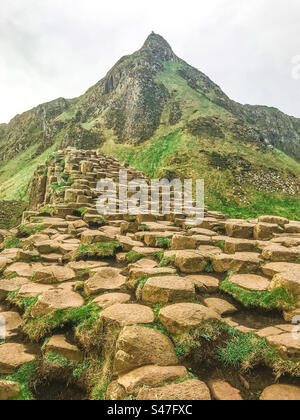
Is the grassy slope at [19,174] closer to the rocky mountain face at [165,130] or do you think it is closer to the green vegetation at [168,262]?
the rocky mountain face at [165,130]

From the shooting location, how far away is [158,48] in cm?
6109

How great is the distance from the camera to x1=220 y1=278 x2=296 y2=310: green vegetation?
124 inches

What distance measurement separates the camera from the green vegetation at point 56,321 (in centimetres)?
308

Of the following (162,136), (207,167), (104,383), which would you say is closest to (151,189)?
(104,383)

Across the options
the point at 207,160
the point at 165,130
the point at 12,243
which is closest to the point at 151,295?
the point at 12,243

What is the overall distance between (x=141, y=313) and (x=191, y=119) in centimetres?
3786

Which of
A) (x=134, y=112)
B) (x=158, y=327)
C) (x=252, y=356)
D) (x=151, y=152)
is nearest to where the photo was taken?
(x=252, y=356)

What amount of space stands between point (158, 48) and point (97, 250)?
66203 millimetres

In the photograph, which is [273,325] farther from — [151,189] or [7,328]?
[151,189]

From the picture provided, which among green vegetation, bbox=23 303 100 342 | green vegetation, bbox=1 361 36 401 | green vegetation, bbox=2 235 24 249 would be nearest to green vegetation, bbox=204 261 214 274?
green vegetation, bbox=23 303 100 342

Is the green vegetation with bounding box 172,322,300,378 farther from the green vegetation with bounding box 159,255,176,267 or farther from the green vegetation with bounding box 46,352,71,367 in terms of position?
the green vegetation with bounding box 159,255,176,267

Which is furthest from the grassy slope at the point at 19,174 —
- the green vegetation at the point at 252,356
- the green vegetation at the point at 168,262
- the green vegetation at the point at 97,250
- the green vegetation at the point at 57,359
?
the green vegetation at the point at 252,356

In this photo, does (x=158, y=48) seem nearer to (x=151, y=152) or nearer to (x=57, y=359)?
(x=151, y=152)

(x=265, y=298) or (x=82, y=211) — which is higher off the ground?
(x=82, y=211)
